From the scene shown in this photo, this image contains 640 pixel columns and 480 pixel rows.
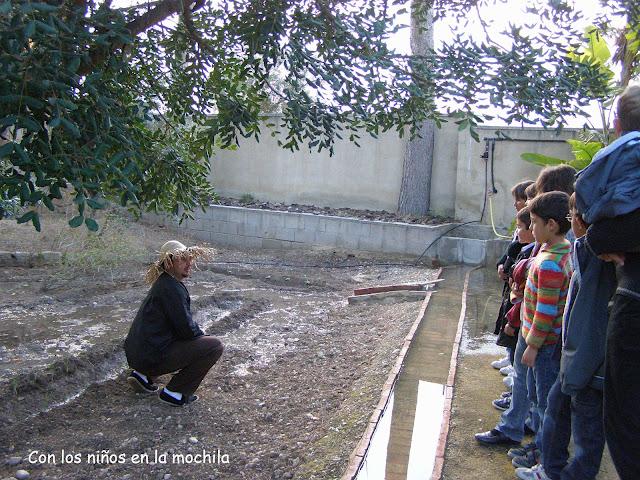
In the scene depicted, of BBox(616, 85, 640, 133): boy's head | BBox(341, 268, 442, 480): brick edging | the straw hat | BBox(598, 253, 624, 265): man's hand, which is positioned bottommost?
BBox(341, 268, 442, 480): brick edging

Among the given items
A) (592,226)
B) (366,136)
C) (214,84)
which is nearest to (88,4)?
(214,84)

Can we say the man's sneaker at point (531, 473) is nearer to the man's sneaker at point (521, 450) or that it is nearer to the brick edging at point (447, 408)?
the man's sneaker at point (521, 450)

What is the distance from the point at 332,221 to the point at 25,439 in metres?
9.09

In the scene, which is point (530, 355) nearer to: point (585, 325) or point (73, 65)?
point (585, 325)

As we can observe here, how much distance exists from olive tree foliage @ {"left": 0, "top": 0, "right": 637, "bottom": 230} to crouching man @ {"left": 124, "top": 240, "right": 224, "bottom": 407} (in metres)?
0.51

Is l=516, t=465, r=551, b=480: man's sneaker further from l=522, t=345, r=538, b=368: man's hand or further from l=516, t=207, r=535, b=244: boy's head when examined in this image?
l=516, t=207, r=535, b=244: boy's head

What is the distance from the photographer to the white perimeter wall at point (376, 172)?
1299cm

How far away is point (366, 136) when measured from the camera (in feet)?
48.6

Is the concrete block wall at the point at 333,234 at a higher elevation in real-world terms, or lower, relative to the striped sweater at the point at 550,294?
lower

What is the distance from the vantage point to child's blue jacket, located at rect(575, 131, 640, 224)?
2.40 meters

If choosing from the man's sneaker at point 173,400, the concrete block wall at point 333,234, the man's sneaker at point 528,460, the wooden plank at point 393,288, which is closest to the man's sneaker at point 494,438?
the man's sneaker at point 528,460

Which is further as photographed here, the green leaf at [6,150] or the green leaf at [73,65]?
the green leaf at [73,65]

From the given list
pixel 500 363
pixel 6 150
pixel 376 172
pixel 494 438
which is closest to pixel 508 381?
pixel 500 363

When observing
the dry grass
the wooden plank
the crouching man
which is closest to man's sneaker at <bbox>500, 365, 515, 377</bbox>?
the crouching man
